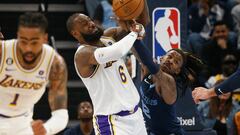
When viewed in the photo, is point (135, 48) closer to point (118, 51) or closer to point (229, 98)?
point (118, 51)

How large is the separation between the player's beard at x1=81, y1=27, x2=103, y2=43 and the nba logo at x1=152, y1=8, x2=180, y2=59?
4.96 ft

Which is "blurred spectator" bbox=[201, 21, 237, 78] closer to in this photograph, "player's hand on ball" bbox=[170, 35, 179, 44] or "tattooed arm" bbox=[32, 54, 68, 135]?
"player's hand on ball" bbox=[170, 35, 179, 44]

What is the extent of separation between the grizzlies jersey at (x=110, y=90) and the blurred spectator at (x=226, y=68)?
11.7ft

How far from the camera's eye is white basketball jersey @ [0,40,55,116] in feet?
16.9

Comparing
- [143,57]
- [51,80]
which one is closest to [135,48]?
[143,57]

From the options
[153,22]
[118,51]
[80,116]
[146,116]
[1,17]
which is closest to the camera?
[118,51]

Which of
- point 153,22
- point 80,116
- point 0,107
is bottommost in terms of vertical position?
point 80,116

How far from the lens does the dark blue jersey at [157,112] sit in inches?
255

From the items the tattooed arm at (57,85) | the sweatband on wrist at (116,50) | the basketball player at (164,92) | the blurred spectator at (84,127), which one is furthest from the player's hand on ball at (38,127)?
the blurred spectator at (84,127)

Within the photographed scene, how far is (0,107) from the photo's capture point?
5320 millimetres

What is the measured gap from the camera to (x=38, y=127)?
4770mm

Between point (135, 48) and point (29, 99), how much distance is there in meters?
1.15

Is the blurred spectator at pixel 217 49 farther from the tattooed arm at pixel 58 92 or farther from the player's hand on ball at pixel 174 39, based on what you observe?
the tattooed arm at pixel 58 92

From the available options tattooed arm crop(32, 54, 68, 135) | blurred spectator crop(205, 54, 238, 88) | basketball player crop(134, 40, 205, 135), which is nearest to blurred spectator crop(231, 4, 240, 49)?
blurred spectator crop(205, 54, 238, 88)
